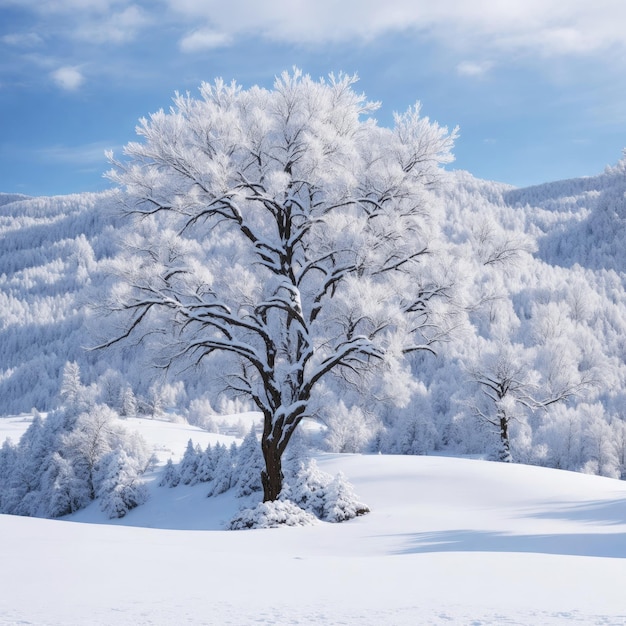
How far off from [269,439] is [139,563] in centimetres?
593

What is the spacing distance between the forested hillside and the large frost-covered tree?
53 cm

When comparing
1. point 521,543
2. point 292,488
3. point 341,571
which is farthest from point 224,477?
point 341,571

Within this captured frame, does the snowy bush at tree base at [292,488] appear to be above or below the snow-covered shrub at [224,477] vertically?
above

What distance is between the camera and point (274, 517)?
10.3m

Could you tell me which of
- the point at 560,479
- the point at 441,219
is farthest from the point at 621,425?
the point at 441,219

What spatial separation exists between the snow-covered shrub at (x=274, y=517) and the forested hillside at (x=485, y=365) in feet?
6.52

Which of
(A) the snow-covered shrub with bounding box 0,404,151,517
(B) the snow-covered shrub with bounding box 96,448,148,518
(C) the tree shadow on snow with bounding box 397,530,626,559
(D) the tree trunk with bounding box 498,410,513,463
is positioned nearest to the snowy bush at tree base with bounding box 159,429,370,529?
(C) the tree shadow on snow with bounding box 397,530,626,559

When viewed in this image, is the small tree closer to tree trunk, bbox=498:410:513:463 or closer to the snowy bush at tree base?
tree trunk, bbox=498:410:513:463

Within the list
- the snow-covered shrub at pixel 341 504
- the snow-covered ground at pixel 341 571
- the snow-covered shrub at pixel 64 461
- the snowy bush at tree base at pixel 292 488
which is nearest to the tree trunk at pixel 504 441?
the snowy bush at tree base at pixel 292 488

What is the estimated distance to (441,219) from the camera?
11008 millimetres

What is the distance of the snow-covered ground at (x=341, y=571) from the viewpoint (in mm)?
3600

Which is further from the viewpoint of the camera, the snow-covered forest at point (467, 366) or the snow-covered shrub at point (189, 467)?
the snow-covered shrub at point (189, 467)

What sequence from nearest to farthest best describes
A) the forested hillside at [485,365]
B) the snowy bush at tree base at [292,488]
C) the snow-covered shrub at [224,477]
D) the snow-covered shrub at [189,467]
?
the snowy bush at tree base at [292,488], the forested hillside at [485,365], the snow-covered shrub at [224,477], the snow-covered shrub at [189,467]

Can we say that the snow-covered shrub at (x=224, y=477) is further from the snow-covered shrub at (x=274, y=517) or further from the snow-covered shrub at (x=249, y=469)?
the snow-covered shrub at (x=274, y=517)
